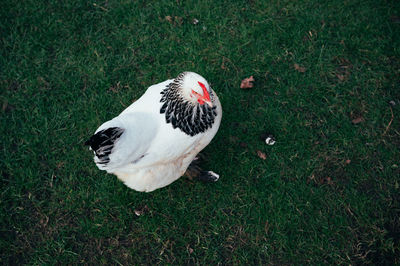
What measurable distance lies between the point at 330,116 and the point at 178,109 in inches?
80.0

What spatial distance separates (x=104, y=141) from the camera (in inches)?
74.8

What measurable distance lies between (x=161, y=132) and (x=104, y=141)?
1.68 feet

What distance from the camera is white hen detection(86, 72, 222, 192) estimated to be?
204 cm

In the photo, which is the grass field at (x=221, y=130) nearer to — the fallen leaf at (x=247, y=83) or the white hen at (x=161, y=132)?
the fallen leaf at (x=247, y=83)

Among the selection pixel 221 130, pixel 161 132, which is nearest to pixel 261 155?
pixel 221 130

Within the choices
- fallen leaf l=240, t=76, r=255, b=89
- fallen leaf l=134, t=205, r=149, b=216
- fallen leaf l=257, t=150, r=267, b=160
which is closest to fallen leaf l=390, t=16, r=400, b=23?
fallen leaf l=240, t=76, r=255, b=89

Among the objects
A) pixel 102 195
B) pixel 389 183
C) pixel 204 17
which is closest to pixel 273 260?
pixel 389 183

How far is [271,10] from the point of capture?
3.59 metres

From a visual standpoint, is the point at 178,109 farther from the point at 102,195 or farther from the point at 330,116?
the point at 330,116

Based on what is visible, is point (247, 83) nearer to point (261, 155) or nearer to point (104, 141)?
point (261, 155)

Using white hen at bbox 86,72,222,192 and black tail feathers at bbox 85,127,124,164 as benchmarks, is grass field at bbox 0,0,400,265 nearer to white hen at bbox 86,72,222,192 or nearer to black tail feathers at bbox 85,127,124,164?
white hen at bbox 86,72,222,192

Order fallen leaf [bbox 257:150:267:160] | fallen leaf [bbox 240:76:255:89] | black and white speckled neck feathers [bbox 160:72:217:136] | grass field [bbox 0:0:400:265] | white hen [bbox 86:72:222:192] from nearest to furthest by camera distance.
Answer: white hen [bbox 86:72:222:192], black and white speckled neck feathers [bbox 160:72:217:136], grass field [bbox 0:0:400:265], fallen leaf [bbox 257:150:267:160], fallen leaf [bbox 240:76:255:89]

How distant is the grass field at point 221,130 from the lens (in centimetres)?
287

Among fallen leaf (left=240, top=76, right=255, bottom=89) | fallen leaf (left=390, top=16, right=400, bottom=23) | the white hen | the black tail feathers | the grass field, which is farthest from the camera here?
fallen leaf (left=390, top=16, right=400, bottom=23)
